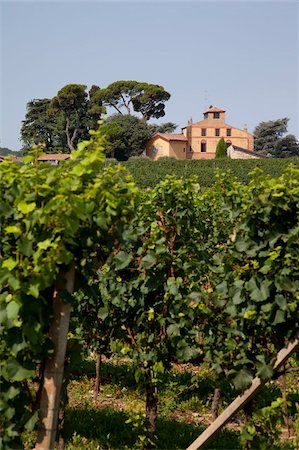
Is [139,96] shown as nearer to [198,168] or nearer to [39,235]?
[198,168]

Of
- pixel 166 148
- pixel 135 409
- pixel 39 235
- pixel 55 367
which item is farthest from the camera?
pixel 166 148

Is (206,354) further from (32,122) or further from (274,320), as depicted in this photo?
(32,122)

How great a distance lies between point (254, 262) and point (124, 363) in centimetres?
495

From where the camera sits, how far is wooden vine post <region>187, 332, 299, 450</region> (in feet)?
13.5

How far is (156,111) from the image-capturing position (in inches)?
2950

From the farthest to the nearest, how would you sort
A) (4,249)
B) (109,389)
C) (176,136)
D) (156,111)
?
(156,111)
(176,136)
(109,389)
(4,249)

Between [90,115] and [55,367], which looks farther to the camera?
[90,115]

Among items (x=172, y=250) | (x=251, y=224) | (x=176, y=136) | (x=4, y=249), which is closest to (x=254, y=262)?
(x=251, y=224)

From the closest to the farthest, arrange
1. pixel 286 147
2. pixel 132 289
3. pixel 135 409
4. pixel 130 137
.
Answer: pixel 135 409 → pixel 132 289 → pixel 130 137 → pixel 286 147

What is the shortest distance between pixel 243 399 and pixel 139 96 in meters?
72.3

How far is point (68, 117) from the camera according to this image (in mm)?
69875

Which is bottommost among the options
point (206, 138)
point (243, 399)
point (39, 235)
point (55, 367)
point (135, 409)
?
point (135, 409)

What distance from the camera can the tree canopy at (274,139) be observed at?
73.0 meters

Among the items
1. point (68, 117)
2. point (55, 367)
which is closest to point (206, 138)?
point (68, 117)
